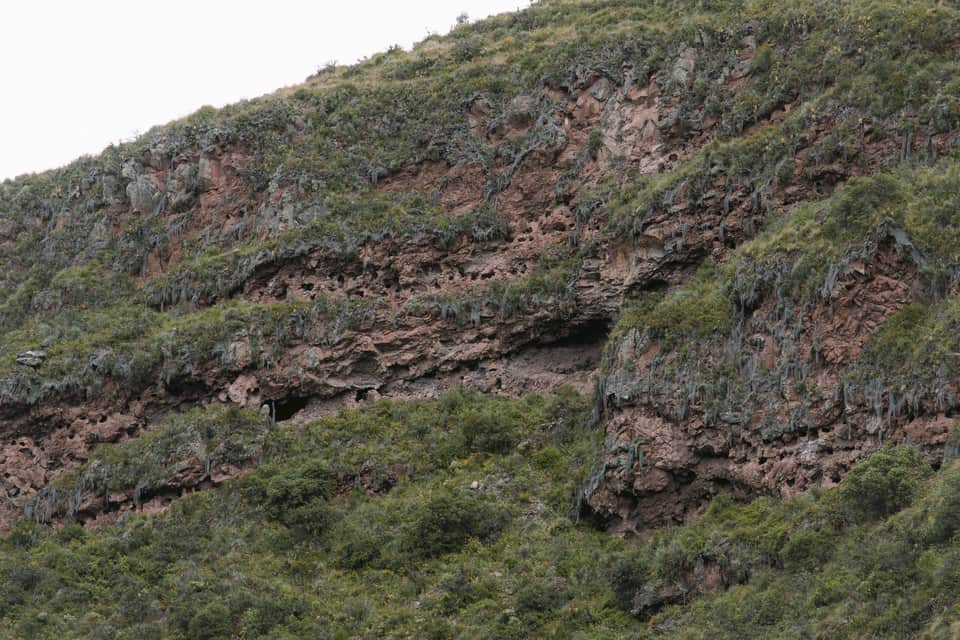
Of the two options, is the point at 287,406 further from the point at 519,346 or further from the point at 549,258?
the point at 549,258

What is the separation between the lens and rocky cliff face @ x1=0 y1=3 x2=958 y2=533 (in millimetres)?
45906

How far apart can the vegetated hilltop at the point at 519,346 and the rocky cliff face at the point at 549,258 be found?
14 centimetres

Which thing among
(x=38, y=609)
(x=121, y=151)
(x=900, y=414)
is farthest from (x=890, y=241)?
(x=121, y=151)

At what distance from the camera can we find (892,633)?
34.2 m

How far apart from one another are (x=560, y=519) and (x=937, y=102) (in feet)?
68.7

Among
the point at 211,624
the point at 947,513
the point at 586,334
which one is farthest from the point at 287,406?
the point at 947,513

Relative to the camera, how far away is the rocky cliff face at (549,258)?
45.9m

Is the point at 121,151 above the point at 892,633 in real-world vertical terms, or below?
above

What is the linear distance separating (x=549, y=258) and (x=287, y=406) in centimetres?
1313

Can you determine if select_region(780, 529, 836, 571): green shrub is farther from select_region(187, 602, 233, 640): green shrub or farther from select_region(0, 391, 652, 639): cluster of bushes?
select_region(187, 602, 233, 640): green shrub

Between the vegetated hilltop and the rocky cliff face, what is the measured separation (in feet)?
0.47

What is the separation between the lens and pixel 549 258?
2399 inches

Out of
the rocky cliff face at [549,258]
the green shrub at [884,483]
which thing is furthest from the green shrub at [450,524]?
the green shrub at [884,483]

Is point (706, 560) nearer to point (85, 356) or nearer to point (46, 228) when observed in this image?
point (85, 356)
